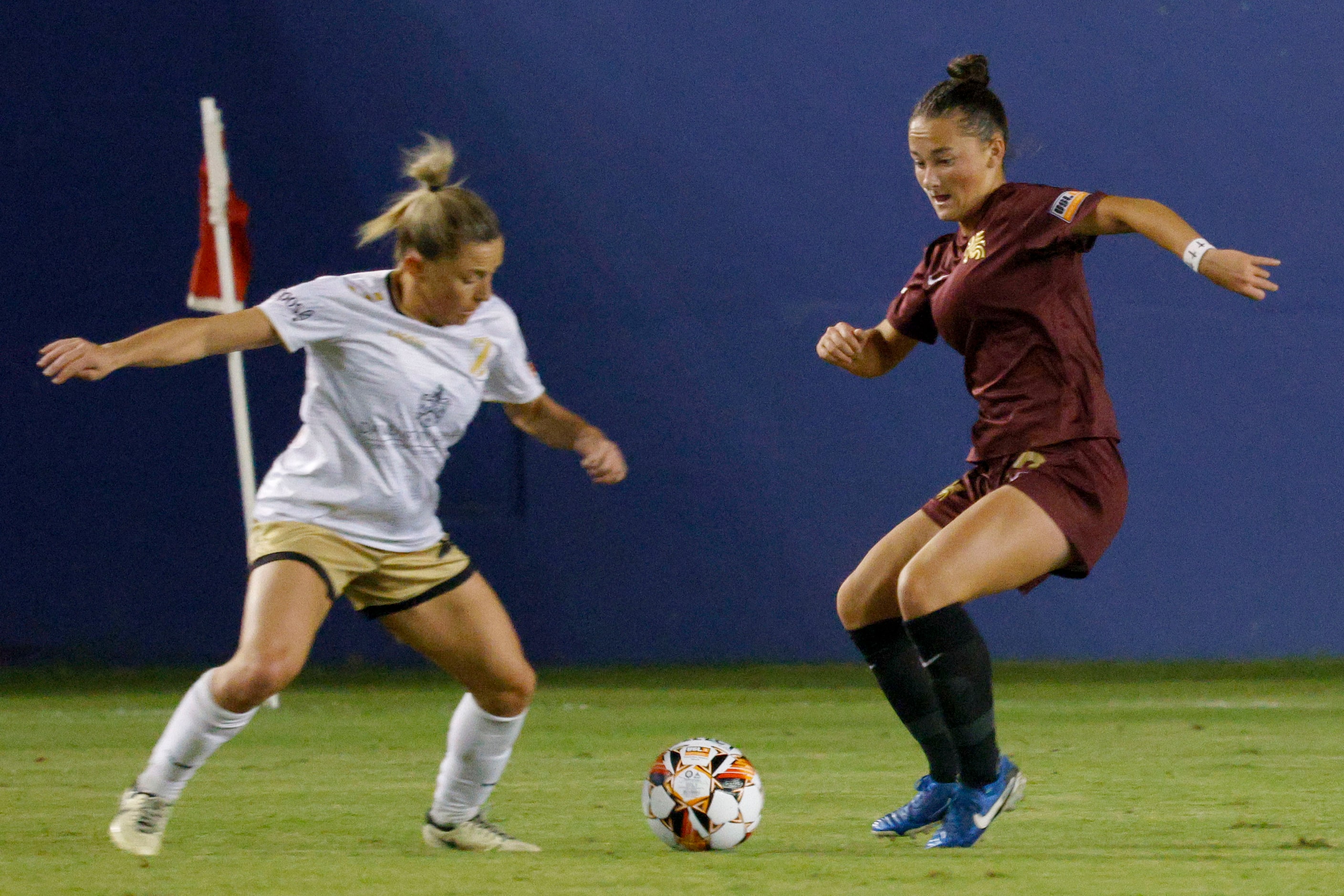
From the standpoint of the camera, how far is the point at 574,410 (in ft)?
29.7

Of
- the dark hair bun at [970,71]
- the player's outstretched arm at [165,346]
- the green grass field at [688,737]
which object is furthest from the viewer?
the dark hair bun at [970,71]

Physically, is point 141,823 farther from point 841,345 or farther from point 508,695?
point 841,345

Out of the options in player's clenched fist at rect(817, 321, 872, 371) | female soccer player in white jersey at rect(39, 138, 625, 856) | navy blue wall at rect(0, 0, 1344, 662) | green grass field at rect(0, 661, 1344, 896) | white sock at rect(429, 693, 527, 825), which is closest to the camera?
green grass field at rect(0, 661, 1344, 896)

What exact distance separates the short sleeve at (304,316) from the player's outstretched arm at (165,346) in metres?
0.02

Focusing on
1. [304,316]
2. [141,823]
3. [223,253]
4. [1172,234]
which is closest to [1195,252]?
[1172,234]

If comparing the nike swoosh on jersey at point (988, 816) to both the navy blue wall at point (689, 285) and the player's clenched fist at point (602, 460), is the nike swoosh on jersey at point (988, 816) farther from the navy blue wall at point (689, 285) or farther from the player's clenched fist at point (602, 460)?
the navy blue wall at point (689, 285)

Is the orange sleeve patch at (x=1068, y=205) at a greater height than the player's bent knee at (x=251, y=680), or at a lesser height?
greater

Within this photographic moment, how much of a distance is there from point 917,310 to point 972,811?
4.06ft

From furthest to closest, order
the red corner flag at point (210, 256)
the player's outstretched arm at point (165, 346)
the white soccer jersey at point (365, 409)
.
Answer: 1. the red corner flag at point (210, 256)
2. the white soccer jersey at point (365, 409)
3. the player's outstretched arm at point (165, 346)

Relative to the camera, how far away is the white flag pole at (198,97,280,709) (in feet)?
23.1

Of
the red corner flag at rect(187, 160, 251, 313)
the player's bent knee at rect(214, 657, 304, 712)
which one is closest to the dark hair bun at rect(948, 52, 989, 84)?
the player's bent knee at rect(214, 657, 304, 712)

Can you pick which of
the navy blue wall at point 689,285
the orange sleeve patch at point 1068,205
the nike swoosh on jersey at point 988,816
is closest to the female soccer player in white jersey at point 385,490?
the nike swoosh on jersey at point 988,816

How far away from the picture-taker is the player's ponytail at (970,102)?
4.00 metres

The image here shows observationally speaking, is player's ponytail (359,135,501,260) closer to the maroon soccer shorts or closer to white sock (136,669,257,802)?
white sock (136,669,257,802)
